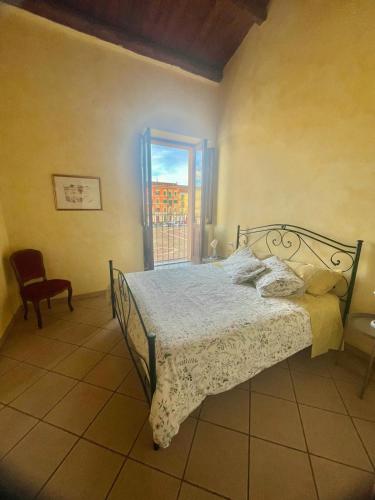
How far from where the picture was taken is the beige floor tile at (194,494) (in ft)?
3.65

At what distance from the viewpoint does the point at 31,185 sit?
2766 millimetres

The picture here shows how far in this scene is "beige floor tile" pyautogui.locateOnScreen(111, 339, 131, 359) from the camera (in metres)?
2.13

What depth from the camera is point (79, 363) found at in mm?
2016

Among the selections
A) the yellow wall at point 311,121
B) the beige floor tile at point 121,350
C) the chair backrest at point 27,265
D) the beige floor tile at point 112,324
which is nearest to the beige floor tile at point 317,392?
the yellow wall at point 311,121

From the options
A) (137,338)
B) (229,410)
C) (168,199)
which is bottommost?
(229,410)

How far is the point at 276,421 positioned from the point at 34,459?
1628mm

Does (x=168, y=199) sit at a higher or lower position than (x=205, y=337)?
higher

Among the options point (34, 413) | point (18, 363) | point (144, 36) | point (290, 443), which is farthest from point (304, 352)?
point (144, 36)

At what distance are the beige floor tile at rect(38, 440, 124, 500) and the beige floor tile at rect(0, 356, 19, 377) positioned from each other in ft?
3.78

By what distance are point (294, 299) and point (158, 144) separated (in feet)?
11.5

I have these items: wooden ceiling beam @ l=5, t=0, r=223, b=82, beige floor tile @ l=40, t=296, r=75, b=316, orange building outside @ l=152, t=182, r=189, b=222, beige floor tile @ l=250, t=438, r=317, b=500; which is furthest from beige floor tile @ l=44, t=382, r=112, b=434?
wooden ceiling beam @ l=5, t=0, r=223, b=82

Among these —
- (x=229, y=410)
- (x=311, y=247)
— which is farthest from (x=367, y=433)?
(x=311, y=247)

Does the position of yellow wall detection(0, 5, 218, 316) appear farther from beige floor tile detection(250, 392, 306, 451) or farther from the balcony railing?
beige floor tile detection(250, 392, 306, 451)

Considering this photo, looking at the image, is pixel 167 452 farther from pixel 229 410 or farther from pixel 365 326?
pixel 365 326
